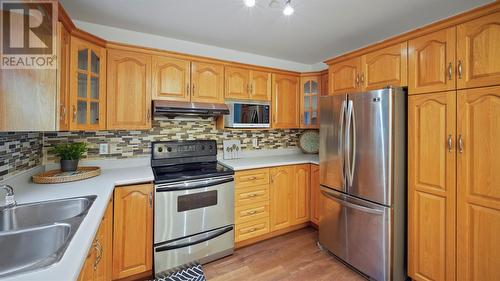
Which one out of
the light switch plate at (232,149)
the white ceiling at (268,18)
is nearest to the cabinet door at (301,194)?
the light switch plate at (232,149)

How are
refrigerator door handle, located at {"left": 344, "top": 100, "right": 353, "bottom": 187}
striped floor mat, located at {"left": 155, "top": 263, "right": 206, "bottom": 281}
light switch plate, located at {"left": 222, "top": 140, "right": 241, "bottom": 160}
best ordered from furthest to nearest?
light switch plate, located at {"left": 222, "top": 140, "right": 241, "bottom": 160}
refrigerator door handle, located at {"left": 344, "top": 100, "right": 353, "bottom": 187}
striped floor mat, located at {"left": 155, "top": 263, "right": 206, "bottom": 281}

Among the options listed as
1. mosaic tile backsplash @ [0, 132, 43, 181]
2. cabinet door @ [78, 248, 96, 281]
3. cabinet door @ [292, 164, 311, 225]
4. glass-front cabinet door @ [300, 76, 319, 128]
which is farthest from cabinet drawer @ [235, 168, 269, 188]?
mosaic tile backsplash @ [0, 132, 43, 181]

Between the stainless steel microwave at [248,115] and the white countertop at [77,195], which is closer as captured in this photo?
the white countertop at [77,195]

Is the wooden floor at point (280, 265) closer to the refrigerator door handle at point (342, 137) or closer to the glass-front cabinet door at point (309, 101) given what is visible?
the refrigerator door handle at point (342, 137)

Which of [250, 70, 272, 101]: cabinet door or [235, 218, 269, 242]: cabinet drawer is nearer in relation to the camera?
[235, 218, 269, 242]: cabinet drawer

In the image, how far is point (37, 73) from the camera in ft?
4.20

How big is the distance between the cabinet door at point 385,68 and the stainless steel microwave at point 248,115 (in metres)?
1.13

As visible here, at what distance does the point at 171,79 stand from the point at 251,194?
4.87ft

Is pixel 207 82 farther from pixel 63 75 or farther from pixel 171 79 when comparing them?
pixel 63 75

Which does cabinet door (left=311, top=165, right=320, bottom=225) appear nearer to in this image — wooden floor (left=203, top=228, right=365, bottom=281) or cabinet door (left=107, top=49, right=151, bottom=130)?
wooden floor (left=203, top=228, right=365, bottom=281)

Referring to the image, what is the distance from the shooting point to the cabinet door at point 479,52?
52.2 inches

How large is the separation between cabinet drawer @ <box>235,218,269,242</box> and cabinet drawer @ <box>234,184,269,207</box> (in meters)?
0.24

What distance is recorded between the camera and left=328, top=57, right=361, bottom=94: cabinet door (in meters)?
2.11

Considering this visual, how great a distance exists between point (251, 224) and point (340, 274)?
3.15ft
